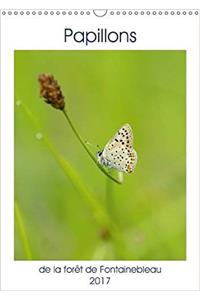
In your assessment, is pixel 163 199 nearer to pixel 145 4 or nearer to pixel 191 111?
pixel 191 111

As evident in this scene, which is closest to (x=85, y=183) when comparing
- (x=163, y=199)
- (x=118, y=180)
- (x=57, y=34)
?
(x=118, y=180)

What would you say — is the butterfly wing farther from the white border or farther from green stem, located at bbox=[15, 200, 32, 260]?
green stem, located at bbox=[15, 200, 32, 260]

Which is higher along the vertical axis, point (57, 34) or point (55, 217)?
point (57, 34)

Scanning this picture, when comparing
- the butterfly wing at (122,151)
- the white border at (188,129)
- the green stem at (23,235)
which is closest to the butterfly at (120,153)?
the butterfly wing at (122,151)

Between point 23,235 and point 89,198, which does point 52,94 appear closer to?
point 89,198

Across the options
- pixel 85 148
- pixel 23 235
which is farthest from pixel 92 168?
pixel 23 235

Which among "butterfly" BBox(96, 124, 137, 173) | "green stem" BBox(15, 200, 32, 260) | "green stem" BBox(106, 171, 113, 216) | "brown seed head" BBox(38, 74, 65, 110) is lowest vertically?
"green stem" BBox(15, 200, 32, 260)

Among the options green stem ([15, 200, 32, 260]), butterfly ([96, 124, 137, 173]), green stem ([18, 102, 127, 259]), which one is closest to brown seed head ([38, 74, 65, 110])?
green stem ([18, 102, 127, 259])
